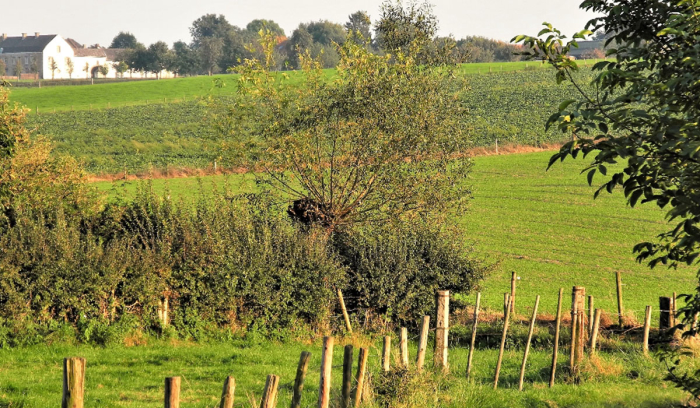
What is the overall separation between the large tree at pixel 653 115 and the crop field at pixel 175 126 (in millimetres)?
47741

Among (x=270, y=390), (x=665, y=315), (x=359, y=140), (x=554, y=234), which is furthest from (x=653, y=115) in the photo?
(x=554, y=234)

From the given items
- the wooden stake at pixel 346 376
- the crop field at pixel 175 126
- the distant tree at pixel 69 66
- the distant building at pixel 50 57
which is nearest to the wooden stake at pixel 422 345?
the wooden stake at pixel 346 376

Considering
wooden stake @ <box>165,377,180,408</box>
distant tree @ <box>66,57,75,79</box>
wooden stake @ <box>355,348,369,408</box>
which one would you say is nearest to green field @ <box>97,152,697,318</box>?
wooden stake @ <box>355,348,369,408</box>

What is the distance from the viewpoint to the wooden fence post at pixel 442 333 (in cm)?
1349

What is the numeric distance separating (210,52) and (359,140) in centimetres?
13400

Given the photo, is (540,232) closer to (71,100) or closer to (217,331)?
(217,331)

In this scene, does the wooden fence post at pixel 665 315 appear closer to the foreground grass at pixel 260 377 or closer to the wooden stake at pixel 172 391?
the foreground grass at pixel 260 377

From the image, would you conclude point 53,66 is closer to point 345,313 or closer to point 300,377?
point 345,313

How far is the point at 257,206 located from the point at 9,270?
8.00 m

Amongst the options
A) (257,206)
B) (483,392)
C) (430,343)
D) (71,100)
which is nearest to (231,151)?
(257,206)

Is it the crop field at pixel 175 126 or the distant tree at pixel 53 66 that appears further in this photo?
the distant tree at pixel 53 66

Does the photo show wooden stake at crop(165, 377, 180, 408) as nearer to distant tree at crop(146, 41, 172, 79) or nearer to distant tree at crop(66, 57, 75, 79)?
distant tree at crop(146, 41, 172, 79)

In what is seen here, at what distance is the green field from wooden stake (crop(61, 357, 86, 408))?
1656 cm

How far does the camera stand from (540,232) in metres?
38.5
